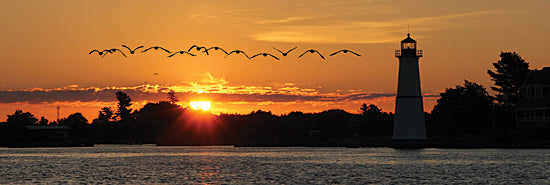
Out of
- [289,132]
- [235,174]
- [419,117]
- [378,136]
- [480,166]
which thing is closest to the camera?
[235,174]

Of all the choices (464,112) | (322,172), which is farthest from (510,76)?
(322,172)

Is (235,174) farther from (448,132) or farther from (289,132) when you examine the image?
(289,132)

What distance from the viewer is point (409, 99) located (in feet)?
376

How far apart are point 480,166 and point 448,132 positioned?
4096 cm

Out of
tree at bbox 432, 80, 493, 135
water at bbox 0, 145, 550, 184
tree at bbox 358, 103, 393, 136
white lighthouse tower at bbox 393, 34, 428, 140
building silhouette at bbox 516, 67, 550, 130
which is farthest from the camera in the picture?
tree at bbox 358, 103, 393, 136

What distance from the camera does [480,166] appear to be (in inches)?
3652

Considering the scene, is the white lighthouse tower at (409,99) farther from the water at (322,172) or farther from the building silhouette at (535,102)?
the building silhouette at (535,102)

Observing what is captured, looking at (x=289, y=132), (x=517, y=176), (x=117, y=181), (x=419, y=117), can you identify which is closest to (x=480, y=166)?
(x=517, y=176)

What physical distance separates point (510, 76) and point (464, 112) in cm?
1469

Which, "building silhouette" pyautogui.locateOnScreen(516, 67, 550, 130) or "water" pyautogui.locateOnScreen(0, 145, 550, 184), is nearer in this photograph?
"water" pyautogui.locateOnScreen(0, 145, 550, 184)

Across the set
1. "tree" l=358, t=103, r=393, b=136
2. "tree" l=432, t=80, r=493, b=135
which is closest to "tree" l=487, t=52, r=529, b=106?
"tree" l=432, t=80, r=493, b=135

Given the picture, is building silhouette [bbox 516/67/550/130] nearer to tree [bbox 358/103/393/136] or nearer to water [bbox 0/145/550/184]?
water [bbox 0/145/550/184]

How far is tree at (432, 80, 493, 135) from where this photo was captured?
425ft

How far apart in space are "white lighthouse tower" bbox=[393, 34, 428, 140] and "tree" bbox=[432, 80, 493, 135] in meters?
14.4
